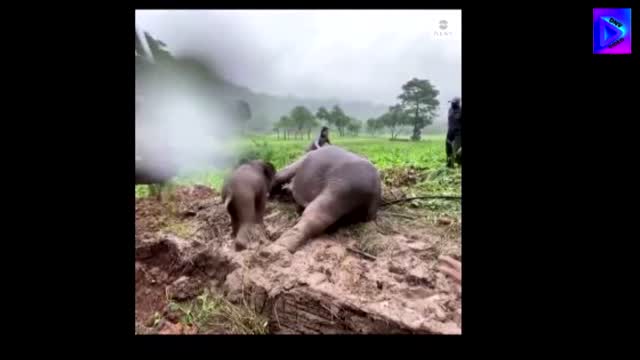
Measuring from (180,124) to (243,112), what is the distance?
0.37 m

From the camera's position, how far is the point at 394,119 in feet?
11.2

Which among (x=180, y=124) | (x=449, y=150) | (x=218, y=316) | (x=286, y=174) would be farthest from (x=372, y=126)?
(x=218, y=316)

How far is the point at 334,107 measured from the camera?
11.2 ft

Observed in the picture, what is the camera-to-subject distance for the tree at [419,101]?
332cm

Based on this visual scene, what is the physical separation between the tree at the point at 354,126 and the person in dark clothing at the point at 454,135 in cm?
53

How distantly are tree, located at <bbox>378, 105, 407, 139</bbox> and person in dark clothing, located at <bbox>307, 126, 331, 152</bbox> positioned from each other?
13.0 inches

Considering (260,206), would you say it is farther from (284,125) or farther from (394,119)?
(394,119)

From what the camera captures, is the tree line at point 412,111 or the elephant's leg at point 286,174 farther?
the elephant's leg at point 286,174

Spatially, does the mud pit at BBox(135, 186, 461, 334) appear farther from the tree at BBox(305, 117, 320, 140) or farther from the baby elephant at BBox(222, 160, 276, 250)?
the tree at BBox(305, 117, 320, 140)

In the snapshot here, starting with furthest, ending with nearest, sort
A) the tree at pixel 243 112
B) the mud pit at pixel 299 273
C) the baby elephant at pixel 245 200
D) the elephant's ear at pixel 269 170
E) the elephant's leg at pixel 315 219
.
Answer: the elephant's ear at pixel 269 170
the tree at pixel 243 112
the baby elephant at pixel 245 200
the elephant's leg at pixel 315 219
the mud pit at pixel 299 273
